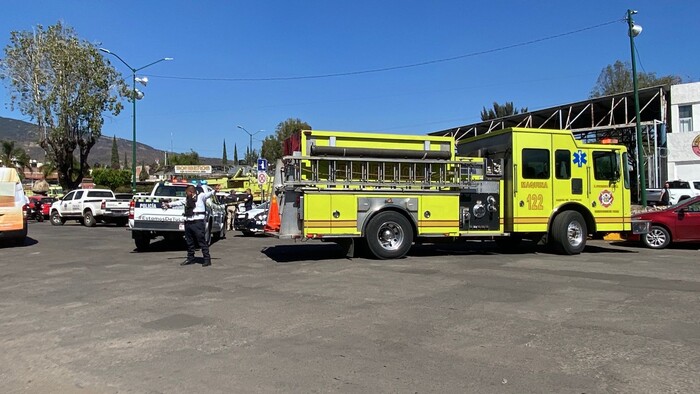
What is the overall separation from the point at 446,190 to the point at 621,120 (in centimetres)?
3503

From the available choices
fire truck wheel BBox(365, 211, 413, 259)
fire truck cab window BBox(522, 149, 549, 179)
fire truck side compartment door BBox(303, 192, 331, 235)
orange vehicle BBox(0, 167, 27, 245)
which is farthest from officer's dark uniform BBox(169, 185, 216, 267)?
orange vehicle BBox(0, 167, 27, 245)

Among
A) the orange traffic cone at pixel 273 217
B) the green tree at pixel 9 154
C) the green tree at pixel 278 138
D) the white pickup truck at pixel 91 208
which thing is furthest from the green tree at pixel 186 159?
the orange traffic cone at pixel 273 217

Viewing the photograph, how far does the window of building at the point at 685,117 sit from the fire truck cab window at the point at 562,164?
24.3 m

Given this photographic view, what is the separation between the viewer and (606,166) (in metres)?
13.0

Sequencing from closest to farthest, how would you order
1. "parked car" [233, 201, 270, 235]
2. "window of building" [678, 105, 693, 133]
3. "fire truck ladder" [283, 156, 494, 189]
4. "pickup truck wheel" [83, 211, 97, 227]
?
"fire truck ladder" [283, 156, 494, 189] < "parked car" [233, 201, 270, 235] < "pickup truck wheel" [83, 211, 97, 227] < "window of building" [678, 105, 693, 133]

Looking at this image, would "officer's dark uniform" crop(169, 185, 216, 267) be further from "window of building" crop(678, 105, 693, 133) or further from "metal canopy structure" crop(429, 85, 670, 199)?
"window of building" crop(678, 105, 693, 133)

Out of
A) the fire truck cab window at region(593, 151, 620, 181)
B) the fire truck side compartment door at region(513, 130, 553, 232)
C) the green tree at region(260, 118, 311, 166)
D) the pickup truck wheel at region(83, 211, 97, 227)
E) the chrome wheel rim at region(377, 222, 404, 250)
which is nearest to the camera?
the chrome wheel rim at region(377, 222, 404, 250)

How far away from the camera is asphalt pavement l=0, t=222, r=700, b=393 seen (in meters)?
4.43

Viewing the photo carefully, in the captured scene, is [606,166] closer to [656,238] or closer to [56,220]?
[656,238]

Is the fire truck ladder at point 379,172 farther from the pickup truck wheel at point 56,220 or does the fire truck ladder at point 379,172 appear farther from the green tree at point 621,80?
the green tree at point 621,80

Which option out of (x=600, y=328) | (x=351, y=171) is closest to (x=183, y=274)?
(x=351, y=171)

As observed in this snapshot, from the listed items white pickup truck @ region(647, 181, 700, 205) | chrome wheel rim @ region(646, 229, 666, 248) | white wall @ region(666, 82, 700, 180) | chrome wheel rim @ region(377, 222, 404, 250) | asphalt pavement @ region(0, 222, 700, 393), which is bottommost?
asphalt pavement @ region(0, 222, 700, 393)

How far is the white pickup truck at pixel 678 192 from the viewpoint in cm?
2725

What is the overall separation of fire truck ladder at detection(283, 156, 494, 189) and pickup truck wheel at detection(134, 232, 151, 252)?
5193 millimetres
